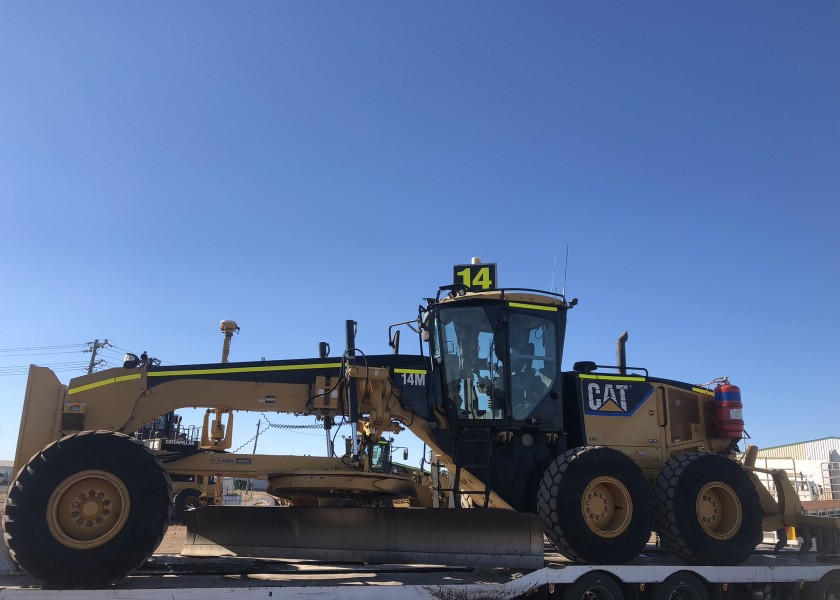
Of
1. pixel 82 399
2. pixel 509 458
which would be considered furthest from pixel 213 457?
pixel 509 458

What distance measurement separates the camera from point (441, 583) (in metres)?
6.17

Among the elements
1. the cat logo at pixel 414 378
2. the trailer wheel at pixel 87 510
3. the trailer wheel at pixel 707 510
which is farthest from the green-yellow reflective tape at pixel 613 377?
the trailer wheel at pixel 87 510

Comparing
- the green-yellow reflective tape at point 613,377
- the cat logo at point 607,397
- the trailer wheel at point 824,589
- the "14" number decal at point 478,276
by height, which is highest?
the "14" number decal at point 478,276

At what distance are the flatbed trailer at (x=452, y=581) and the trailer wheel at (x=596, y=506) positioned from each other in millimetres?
211

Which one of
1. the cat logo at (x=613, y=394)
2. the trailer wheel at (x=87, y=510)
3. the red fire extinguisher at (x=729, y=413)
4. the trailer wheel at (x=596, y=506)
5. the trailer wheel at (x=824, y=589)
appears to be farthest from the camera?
the red fire extinguisher at (x=729, y=413)

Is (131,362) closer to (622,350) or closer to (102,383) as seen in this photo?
(102,383)

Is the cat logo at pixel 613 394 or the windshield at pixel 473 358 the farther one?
the cat logo at pixel 613 394

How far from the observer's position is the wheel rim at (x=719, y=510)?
7656mm

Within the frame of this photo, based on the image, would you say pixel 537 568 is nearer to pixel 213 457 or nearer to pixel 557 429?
pixel 557 429

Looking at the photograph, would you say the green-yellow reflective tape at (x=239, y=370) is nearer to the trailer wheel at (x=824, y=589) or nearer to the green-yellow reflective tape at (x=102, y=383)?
the green-yellow reflective tape at (x=102, y=383)

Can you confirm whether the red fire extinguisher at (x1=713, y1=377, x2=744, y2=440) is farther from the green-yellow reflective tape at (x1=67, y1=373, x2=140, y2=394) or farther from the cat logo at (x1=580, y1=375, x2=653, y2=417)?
the green-yellow reflective tape at (x1=67, y1=373, x2=140, y2=394)

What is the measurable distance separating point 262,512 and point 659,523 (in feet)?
14.5

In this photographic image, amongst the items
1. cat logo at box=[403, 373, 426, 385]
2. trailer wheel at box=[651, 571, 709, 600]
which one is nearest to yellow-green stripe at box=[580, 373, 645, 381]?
cat logo at box=[403, 373, 426, 385]

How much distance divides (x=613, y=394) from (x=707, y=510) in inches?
64.3
